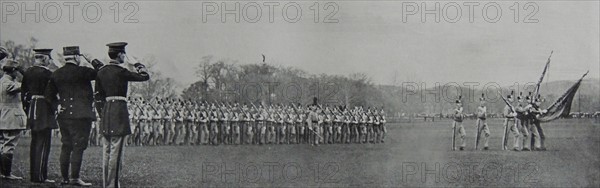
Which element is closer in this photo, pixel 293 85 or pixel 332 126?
pixel 293 85

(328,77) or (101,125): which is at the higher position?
(328,77)

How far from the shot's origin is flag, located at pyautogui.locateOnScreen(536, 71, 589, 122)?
7309mm

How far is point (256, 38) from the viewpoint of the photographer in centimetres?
702

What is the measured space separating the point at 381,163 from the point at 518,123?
184 cm

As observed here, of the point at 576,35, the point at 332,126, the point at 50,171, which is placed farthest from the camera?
the point at 332,126

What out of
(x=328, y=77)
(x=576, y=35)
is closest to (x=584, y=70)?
(x=576, y=35)

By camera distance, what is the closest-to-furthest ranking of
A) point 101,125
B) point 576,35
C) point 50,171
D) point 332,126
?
point 101,125 < point 50,171 < point 576,35 < point 332,126

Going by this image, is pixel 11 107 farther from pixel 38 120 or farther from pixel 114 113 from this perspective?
pixel 114 113

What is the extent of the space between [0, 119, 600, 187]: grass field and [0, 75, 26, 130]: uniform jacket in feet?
0.70

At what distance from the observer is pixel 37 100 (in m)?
6.85

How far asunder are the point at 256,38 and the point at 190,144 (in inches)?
63.0

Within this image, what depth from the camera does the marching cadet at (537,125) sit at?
291 inches

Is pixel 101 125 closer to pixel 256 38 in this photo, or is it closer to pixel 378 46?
pixel 256 38

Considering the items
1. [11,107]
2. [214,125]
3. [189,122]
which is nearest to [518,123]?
[214,125]
